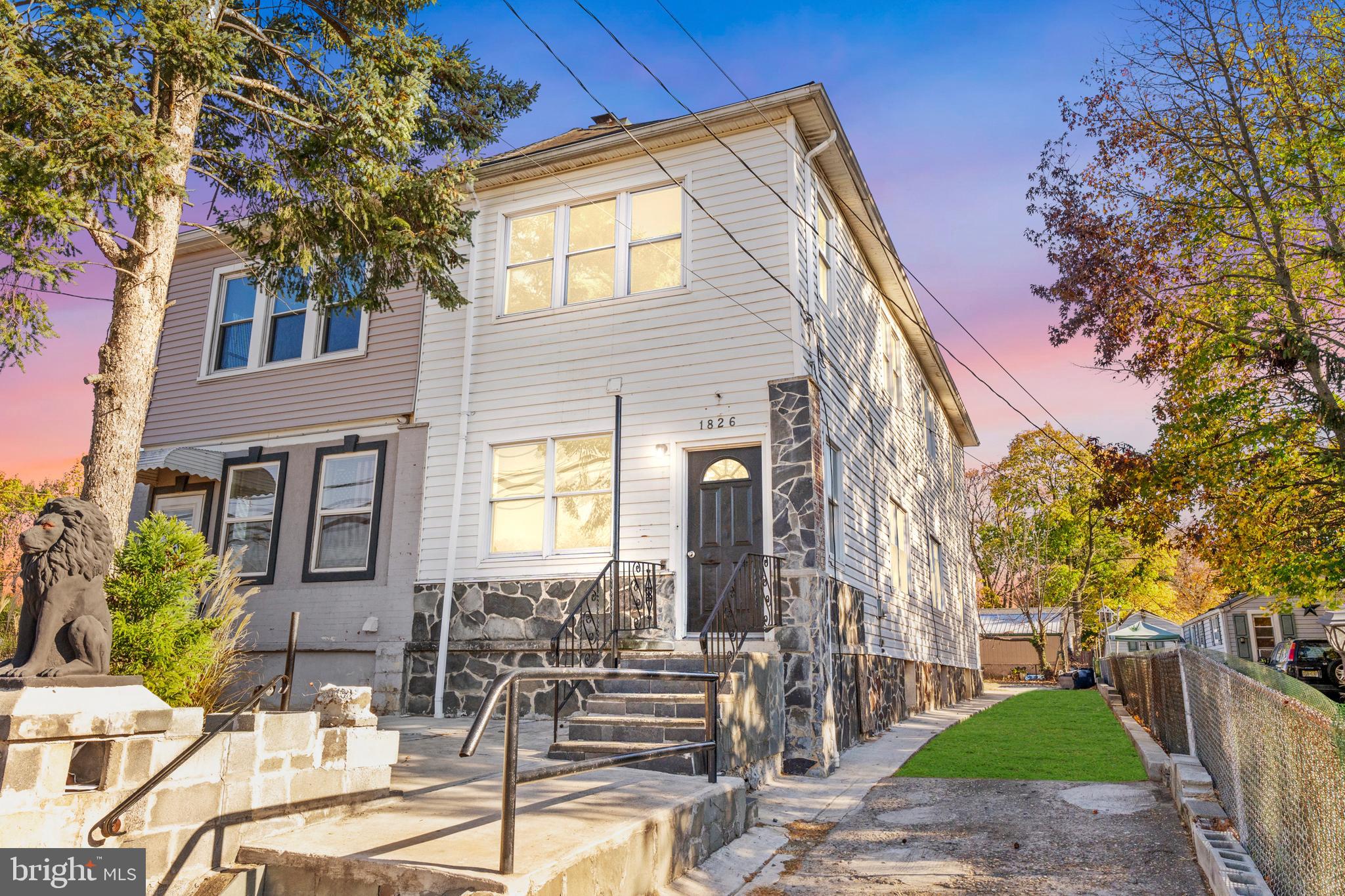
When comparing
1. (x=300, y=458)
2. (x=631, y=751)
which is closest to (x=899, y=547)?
(x=631, y=751)

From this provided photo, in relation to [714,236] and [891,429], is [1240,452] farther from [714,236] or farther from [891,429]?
[714,236]

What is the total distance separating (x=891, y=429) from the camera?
1519 centimetres

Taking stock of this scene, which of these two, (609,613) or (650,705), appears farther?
(609,613)

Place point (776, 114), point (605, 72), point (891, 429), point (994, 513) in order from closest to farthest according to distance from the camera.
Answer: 1. point (605, 72)
2. point (776, 114)
3. point (891, 429)
4. point (994, 513)

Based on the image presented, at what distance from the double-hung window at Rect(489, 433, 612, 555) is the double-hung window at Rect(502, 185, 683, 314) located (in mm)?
1929

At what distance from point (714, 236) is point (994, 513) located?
30.9m

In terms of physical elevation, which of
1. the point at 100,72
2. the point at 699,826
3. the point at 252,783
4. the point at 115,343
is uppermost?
the point at 100,72

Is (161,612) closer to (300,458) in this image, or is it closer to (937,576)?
(300,458)

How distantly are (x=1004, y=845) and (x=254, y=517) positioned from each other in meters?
10.9

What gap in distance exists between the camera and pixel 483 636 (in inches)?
416

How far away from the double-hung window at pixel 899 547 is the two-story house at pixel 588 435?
910 mm

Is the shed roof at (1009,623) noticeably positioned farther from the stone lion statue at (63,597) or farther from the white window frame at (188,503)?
the stone lion statue at (63,597)

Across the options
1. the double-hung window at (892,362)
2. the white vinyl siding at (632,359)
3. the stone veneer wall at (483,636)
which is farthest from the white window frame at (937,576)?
the stone veneer wall at (483,636)

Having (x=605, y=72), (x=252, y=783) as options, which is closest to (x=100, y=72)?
(x=605, y=72)
